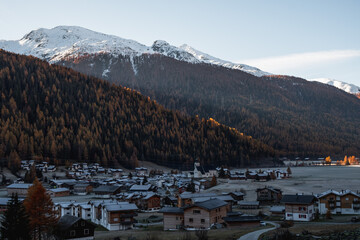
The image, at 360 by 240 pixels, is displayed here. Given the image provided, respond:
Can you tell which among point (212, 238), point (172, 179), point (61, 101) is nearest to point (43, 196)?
point (212, 238)

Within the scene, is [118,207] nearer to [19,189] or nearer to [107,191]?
[107,191]

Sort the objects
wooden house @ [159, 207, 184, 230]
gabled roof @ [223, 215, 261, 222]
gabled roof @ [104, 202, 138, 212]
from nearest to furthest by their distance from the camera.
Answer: gabled roof @ [223, 215, 261, 222] < wooden house @ [159, 207, 184, 230] < gabled roof @ [104, 202, 138, 212]

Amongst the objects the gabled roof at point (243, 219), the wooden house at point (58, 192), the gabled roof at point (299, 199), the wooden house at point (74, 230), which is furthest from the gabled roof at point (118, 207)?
the wooden house at point (58, 192)

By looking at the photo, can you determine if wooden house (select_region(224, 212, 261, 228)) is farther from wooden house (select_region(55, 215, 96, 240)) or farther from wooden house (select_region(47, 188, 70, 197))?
wooden house (select_region(47, 188, 70, 197))

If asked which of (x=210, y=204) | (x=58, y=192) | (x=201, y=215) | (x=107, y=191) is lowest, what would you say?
(x=58, y=192)

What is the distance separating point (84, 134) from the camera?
16488 centimetres

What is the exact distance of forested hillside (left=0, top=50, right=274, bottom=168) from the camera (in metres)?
149

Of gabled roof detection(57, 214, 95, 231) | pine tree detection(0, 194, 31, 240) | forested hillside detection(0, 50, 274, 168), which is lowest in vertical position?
gabled roof detection(57, 214, 95, 231)

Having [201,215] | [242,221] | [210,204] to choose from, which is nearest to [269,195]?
[210,204]

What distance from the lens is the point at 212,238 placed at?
41.4 m

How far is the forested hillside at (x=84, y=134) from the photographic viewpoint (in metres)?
149

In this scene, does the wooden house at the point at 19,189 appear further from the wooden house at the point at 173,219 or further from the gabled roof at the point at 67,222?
the wooden house at the point at 173,219

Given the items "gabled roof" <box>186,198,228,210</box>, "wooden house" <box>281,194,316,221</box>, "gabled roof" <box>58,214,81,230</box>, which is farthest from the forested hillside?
"wooden house" <box>281,194,316,221</box>

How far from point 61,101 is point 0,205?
387 ft
